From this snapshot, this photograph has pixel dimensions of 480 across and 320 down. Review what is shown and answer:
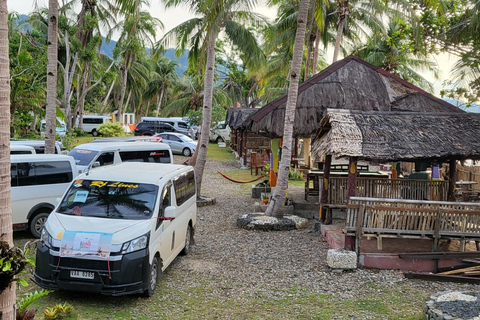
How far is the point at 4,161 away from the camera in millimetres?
4594

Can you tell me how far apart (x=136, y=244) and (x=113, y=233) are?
38 cm

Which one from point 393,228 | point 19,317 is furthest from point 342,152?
point 19,317

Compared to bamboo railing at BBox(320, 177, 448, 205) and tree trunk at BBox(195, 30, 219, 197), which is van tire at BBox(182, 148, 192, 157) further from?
bamboo railing at BBox(320, 177, 448, 205)

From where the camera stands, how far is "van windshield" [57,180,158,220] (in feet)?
25.6

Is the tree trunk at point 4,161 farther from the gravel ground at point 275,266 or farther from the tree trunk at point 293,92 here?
the tree trunk at point 293,92

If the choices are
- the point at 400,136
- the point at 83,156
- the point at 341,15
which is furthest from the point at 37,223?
the point at 341,15

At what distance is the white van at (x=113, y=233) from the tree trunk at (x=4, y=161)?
→ 2.36 meters

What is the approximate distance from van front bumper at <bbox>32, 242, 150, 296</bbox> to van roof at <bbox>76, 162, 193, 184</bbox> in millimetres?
1755

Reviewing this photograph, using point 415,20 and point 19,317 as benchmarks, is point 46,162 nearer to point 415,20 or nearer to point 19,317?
point 19,317

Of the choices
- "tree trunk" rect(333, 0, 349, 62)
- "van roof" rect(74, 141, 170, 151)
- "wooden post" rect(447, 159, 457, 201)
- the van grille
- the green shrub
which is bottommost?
the van grille

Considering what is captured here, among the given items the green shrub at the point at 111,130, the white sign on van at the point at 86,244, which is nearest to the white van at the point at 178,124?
the green shrub at the point at 111,130

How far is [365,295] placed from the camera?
8039 mm

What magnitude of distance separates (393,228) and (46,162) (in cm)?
776

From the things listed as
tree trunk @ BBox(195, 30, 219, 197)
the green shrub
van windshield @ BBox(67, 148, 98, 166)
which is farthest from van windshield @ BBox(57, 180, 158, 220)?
the green shrub
